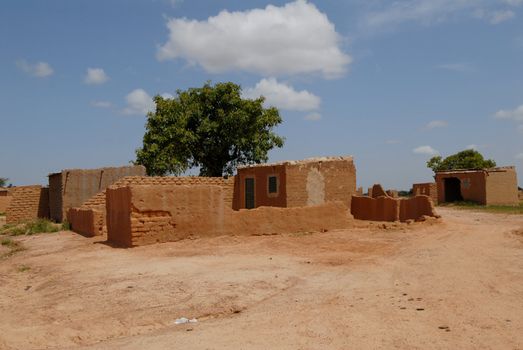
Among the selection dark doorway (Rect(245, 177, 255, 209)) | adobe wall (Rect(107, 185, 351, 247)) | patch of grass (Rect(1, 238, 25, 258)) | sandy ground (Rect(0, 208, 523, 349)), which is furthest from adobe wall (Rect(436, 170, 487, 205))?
patch of grass (Rect(1, 238, 25, 258))

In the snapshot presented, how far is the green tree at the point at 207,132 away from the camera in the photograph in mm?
25656

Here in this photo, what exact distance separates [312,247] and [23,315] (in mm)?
6148

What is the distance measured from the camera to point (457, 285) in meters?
6.38

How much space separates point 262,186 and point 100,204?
6.09 m

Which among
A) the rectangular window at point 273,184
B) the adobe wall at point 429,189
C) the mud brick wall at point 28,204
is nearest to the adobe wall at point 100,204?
the rectangular window at point 273,184

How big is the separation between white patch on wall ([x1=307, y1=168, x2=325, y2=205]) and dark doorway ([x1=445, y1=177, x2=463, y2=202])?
17.5m

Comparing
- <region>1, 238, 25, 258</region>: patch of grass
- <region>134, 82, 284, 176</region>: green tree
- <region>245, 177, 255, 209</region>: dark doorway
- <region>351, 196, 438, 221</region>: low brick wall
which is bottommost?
<region>1, 238, 25, 258</region>: patch of grass

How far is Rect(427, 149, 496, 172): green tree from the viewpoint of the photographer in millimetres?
48950

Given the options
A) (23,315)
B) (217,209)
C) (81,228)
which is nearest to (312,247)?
(217,209)

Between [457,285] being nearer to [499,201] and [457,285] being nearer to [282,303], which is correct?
[282,303]

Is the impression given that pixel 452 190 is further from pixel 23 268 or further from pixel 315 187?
pixel 23 268

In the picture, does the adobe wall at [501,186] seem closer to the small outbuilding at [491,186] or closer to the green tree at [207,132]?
the small outbuilding at [491,186]

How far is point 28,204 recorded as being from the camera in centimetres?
2205

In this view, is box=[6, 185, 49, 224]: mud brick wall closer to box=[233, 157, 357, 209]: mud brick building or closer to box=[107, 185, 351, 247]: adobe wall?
box=[233, 157, 357, 209]: mud brick building
